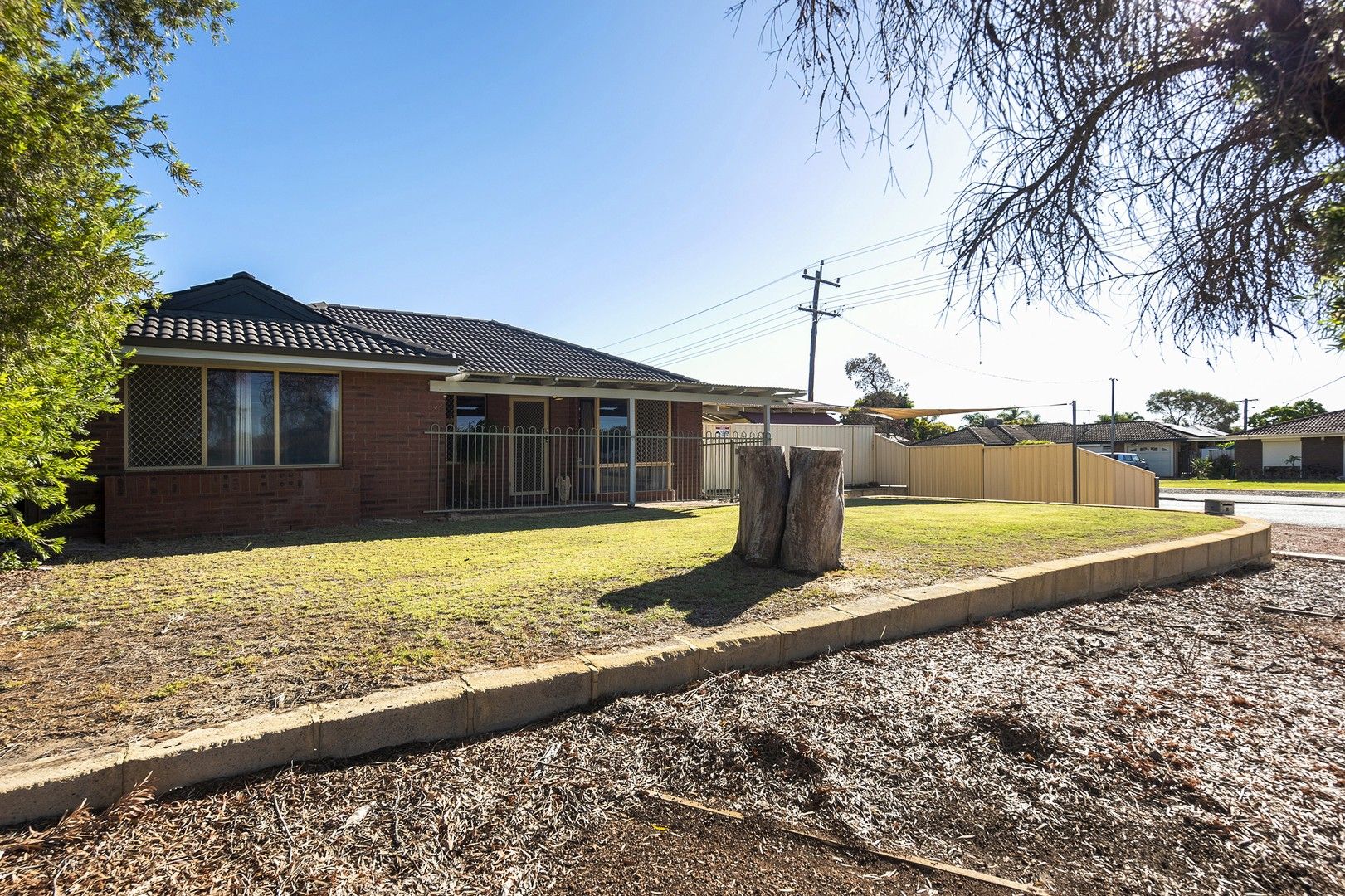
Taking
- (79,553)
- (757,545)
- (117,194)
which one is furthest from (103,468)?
(757,545)

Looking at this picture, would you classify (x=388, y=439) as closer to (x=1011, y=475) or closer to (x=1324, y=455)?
(x=1011, y=475)

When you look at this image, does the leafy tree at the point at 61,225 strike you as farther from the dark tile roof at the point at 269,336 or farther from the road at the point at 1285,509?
the road at the point at 1285,509

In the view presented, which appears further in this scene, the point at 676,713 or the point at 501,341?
the point at 501,341

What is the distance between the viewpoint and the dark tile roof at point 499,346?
492 inches

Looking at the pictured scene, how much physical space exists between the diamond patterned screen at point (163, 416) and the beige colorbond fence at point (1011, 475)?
586 inches

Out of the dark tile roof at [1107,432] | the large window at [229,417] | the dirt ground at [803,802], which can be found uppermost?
the dark tile roof at [1107,432]

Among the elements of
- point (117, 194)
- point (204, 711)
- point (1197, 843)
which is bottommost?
point (1197, 843)

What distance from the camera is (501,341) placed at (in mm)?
14258

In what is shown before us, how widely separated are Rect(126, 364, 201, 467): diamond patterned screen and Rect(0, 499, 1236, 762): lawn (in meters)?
1.78

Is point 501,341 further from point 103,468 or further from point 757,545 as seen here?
point 757,545

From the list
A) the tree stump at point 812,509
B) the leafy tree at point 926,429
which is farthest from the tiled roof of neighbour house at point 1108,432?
the tree stump at point 812,509

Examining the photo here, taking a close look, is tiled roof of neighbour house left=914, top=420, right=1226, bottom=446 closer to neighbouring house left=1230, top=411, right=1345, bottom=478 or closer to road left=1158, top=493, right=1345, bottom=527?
neighbouring house left=1230, top=411, right=1345, bottom=478

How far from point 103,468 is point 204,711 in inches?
288

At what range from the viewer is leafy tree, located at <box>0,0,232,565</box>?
366 cm
